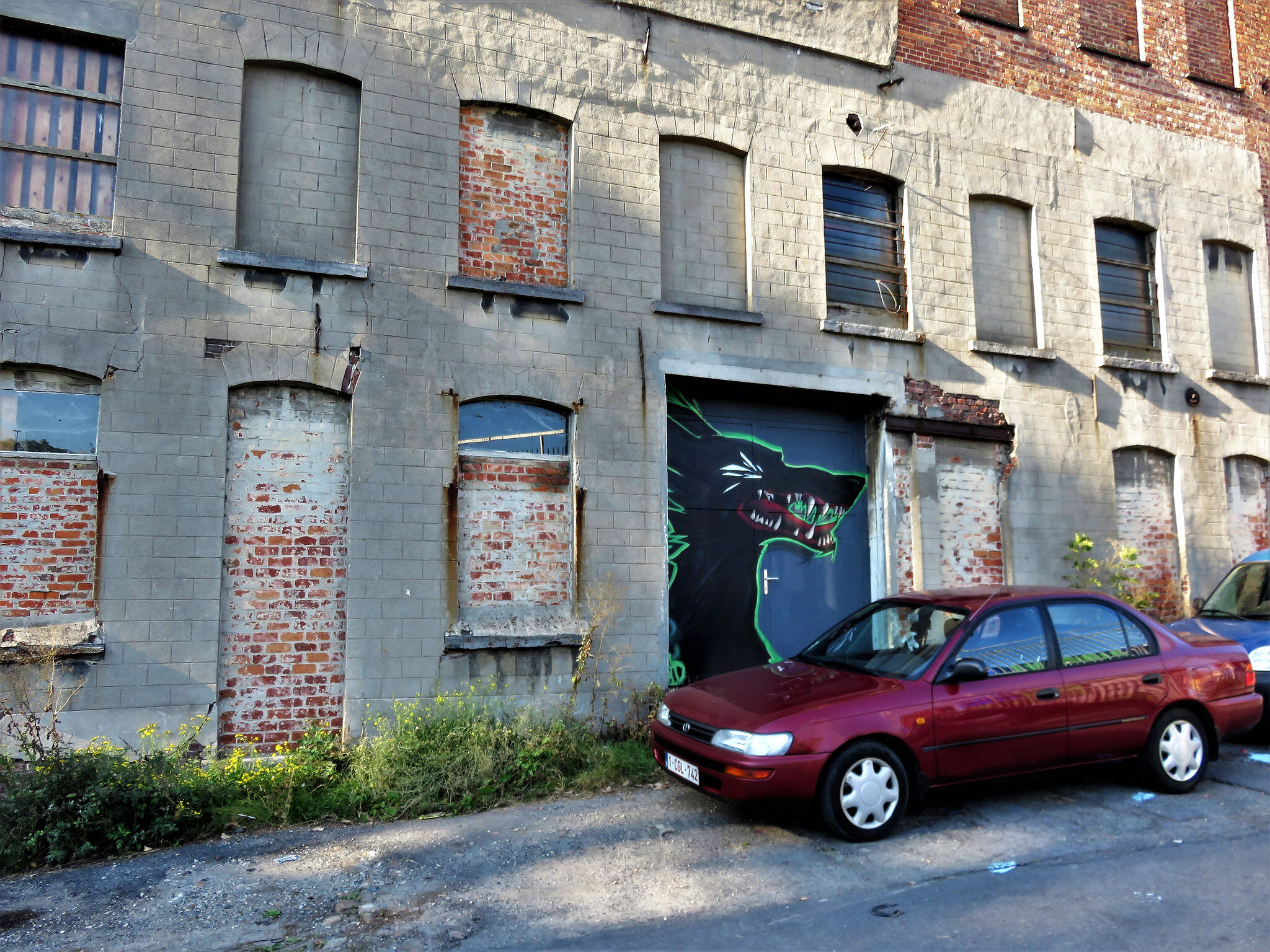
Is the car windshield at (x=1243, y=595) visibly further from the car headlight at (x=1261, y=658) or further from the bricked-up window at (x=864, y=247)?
the bricked-up window at (x=864, y=247)

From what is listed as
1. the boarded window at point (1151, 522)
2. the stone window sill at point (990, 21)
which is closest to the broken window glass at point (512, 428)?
the boarded window at point (1151, 522)

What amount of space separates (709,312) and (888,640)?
399cm

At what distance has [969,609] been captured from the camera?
6.25 m

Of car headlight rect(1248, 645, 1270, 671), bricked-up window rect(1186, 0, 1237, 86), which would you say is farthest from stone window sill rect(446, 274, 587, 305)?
bricked-up window rect(1186, 0, 1237, 86)

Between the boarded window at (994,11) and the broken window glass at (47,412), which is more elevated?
the boarded window at (994,11)

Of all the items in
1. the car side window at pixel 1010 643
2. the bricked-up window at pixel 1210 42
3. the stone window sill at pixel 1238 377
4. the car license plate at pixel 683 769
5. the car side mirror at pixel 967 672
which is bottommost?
the car license plate at pixel 683 769

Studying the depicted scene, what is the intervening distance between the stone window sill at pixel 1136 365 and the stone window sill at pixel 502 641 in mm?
7657

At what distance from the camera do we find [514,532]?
27.1 feet

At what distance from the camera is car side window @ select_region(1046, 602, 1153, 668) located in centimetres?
630

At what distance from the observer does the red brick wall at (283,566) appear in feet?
23.9

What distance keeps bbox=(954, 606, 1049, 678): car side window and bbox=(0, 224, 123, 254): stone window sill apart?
7065 mm

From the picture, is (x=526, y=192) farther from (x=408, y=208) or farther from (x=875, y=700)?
(x=875, y=700)

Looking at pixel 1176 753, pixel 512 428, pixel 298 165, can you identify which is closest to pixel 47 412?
pixel 298 165

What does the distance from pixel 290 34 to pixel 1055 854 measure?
8.63m
